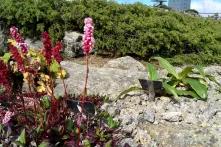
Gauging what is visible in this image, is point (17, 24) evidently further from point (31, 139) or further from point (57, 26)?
point (31, 139)

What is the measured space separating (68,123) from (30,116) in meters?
0.34

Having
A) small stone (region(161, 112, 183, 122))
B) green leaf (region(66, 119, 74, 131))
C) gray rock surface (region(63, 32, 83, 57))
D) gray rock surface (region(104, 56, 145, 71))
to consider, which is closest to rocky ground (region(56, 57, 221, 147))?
small stone (region(161, 112, 183, 122))

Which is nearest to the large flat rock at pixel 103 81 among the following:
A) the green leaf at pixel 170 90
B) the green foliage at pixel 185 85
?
the green foliage at pixel 185 85

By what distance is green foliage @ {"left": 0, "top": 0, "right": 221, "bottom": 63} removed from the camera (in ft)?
32.4

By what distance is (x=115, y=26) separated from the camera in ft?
32.6

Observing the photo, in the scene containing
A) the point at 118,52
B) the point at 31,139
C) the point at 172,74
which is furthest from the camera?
the point at 118,52

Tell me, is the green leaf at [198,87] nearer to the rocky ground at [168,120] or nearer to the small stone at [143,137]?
the rocky ground at [168,120]

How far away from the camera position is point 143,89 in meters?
5.26

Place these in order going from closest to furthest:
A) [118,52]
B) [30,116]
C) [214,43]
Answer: [30,116]
[118,52]
[214,43]

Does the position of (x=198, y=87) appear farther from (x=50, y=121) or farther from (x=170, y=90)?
(x=50, y=121)

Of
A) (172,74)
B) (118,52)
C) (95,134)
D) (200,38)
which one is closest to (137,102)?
(172,74)

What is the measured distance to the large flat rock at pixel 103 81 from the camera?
6.11 m

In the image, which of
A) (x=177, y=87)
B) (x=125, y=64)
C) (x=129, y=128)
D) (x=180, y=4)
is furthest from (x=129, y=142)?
(x=180, y=4)

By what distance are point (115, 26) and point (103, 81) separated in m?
3.71
